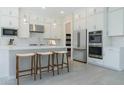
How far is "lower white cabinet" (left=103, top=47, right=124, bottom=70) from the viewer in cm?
504

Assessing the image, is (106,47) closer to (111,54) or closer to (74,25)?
(111,54)

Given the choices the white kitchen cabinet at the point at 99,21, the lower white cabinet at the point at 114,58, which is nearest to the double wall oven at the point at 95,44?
the white kitchen cabinet at the point at 99,21

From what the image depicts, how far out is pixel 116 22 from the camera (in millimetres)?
5301

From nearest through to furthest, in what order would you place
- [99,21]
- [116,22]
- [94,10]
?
[116,22] → [99,21] → [94,10]

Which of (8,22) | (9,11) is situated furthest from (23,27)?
(9,11)

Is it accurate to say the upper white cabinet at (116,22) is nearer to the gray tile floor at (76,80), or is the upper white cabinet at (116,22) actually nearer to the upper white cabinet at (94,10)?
the upper white cabinet at (94,10)

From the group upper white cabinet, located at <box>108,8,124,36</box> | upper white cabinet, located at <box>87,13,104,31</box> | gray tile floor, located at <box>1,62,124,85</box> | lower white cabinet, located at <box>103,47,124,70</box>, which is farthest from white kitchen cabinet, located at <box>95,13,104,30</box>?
gray tile floor, located at <box>1,62,124,85</box>

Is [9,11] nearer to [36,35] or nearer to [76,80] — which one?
[36,35]

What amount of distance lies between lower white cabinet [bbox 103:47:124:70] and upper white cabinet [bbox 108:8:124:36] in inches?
25.1

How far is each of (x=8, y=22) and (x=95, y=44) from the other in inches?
162

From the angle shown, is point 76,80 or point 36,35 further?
point 36,35

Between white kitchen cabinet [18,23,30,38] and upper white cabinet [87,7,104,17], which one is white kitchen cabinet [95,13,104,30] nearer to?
upper white cabinet [87,7,104,17]

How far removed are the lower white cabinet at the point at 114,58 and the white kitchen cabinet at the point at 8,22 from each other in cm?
438
